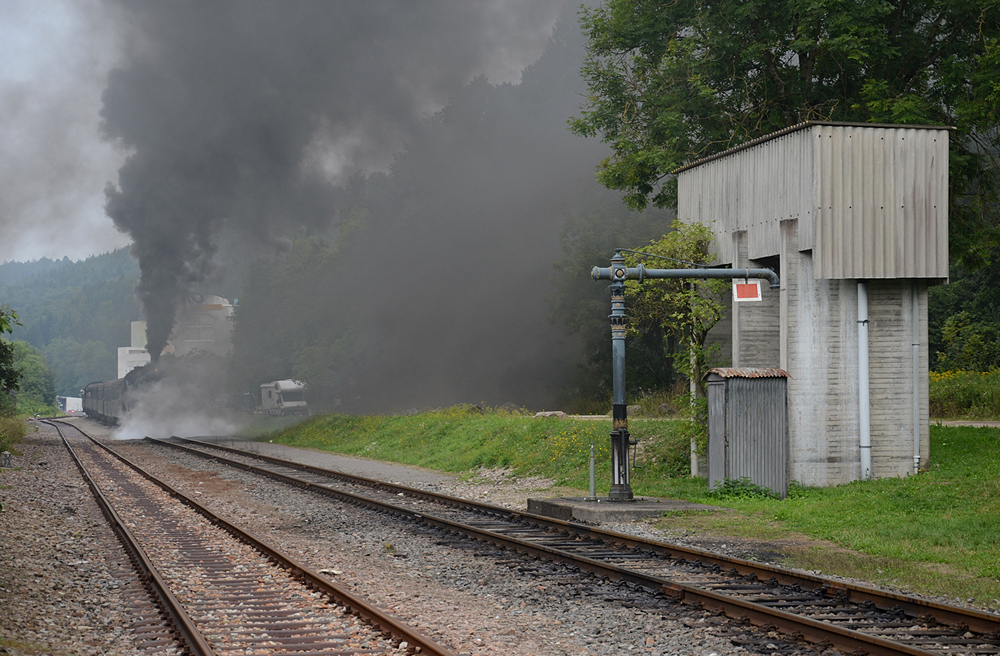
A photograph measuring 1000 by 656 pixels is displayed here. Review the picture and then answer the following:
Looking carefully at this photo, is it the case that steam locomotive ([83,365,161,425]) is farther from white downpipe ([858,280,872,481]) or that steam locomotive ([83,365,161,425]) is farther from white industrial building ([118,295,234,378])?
white downpipe ([858,280,872,481])

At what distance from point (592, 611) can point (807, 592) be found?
6.84ft

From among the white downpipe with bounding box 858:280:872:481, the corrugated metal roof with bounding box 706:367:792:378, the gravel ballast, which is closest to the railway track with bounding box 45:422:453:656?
the gravel ballast

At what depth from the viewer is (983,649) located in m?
6.49

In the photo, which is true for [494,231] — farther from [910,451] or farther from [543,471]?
[910,451]

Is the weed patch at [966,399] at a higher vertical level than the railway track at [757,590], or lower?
higher

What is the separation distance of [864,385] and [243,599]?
11577mm

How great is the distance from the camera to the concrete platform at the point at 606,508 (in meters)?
13.7

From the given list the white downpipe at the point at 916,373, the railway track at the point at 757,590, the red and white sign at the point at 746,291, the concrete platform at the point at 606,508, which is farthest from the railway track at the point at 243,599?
the white downpipe at the point at 916,373

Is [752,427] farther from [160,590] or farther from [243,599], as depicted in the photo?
[160,590]

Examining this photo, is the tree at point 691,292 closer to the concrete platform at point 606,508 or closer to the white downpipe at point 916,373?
the white downpipe at point 916,373

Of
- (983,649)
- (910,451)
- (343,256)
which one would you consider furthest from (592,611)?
(343,256)

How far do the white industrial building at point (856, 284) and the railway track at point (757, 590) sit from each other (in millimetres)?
5843

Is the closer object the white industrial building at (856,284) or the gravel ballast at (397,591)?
the gravel ballast at (397,591)

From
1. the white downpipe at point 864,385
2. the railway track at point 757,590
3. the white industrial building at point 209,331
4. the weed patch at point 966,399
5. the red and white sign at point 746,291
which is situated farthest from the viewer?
the white industrial building at point 209,331
